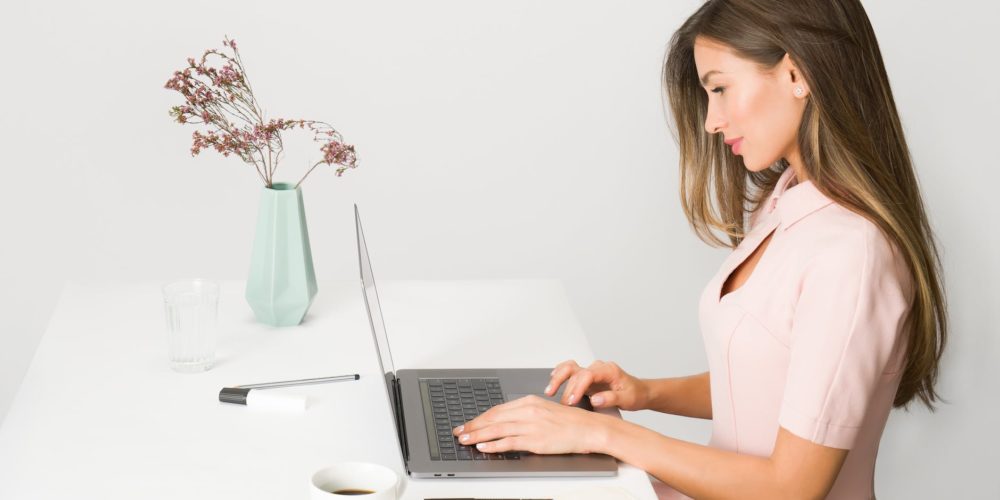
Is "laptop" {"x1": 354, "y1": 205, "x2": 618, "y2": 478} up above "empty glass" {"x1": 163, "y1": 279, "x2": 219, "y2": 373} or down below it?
below

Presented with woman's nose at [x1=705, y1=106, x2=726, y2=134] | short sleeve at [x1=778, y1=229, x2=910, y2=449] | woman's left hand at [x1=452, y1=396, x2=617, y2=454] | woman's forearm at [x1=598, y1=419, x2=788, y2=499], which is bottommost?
woman's forearm at [x1=598, y1=419, x2=788, y2=499]

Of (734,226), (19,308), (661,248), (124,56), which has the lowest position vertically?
(19,308)

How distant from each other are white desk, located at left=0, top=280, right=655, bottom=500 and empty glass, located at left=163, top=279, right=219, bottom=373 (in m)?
Result: 0.02

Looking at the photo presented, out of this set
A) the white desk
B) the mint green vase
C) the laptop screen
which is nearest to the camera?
the white desk

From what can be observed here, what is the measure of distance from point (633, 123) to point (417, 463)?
1.74 meters

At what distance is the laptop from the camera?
120 centimetres

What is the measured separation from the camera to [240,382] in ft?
4.89

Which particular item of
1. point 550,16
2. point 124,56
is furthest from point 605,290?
point 124,56

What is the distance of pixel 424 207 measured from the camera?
2830 mm

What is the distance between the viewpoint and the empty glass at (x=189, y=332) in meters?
1.52

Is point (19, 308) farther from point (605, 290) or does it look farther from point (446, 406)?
point (446, 406)

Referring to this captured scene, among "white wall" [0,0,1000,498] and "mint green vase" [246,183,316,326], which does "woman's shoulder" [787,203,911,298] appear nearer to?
"mint green vase" [246,183,316,326]

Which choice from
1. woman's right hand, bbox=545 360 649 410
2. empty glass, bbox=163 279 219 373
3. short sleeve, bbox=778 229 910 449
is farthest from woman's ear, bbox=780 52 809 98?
empty glass, bbox=163 279 219 373

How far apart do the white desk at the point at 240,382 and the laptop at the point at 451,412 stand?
2 centimetres
